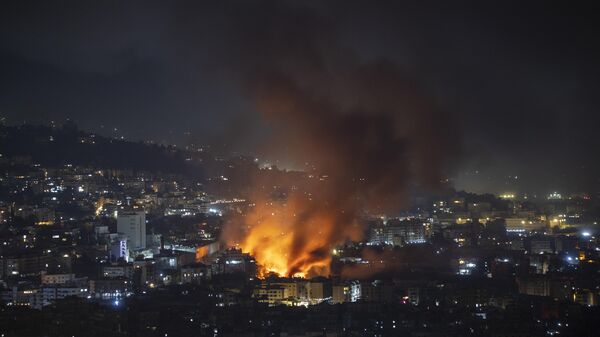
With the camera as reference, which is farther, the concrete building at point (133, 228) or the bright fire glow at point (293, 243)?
the concrete building at point (133, 228)

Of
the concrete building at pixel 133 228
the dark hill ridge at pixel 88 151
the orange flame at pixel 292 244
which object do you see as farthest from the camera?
the dark hill ridge at pixel 88 151

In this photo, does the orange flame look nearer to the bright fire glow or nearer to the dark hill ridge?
the bright fire glow

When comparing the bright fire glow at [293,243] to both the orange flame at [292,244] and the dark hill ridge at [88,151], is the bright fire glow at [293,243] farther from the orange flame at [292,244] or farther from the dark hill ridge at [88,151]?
the dark hill ridge at [88,151]

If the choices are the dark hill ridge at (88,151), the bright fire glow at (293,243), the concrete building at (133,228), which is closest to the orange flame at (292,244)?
the bright fire glow at (293,243)

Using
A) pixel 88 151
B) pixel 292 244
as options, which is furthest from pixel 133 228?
pixel 88 151

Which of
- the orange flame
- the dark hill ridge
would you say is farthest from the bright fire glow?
the dark hill ridge

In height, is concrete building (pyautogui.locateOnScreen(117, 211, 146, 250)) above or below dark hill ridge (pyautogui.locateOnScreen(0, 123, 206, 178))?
below

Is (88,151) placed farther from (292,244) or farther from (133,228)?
(292,244)

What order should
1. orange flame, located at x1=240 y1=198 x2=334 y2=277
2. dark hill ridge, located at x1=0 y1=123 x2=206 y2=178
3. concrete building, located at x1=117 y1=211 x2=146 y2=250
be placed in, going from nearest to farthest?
orange flame, located at x1=240 y1=198 x2=334 y2=277 < concrete building, located at x1=117 y1=211 x2=146 y2=250 < dark hill ridge, located at x1=0 y1=123 x2=206 y2=178

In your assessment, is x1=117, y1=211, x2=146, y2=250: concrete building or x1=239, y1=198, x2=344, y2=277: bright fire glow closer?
x1=239, y1=198, x2=344, y2=277: bright fire glow

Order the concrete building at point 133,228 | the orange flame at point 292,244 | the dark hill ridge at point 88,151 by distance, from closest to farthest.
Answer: the orange flame at point 292,244 < the concrete building at point 133,228 < the dark hill ridge at point 88,151

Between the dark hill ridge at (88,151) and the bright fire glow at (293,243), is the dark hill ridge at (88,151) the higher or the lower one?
the higher one


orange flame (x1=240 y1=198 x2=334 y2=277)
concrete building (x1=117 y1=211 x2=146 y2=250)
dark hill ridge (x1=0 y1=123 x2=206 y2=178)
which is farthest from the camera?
dark hill ridge (x1=0 y1=123 x2=206 y2=178)
